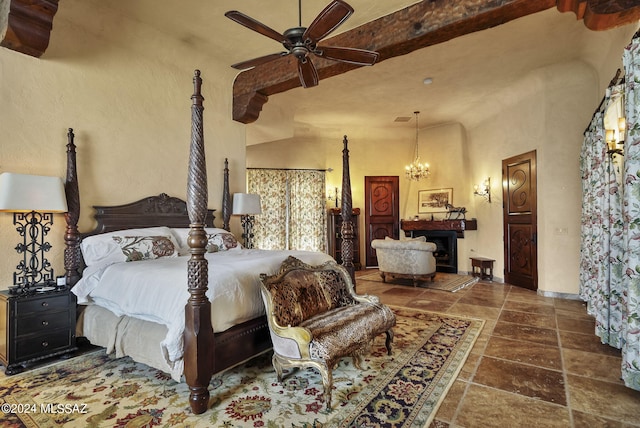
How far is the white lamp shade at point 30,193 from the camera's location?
2727mm

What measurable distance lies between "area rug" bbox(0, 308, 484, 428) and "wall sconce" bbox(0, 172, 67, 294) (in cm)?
87

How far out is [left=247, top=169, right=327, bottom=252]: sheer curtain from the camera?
806cm

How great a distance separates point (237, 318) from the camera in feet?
8.25

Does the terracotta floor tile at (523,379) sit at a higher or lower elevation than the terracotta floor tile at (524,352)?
higher

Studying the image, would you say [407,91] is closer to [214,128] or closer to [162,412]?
[214,128]

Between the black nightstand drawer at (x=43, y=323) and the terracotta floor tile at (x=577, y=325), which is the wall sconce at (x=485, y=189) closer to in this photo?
the terracotta floor tile at (x=577, y=325)

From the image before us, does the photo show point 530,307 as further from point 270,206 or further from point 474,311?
point 270,206

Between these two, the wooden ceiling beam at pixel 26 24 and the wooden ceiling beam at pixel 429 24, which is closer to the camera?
the wooden ceiling beam at pixel 429 24

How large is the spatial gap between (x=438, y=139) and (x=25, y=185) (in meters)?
7.87

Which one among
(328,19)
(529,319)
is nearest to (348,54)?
(328,19)

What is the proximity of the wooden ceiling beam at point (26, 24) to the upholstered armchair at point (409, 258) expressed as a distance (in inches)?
220

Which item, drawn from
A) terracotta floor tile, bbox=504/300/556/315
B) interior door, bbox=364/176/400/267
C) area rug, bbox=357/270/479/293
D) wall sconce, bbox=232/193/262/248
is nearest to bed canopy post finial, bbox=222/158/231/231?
wall sconce, bbox=232/193/262/248

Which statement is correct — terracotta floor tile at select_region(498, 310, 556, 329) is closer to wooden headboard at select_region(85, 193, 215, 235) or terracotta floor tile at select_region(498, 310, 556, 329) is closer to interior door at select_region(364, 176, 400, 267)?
wooden headboard at select_region(85, 193, 215, 235)

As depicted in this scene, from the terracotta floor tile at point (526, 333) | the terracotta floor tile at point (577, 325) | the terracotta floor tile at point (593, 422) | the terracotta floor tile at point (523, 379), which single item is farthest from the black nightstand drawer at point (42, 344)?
the terracotta floor tile at point (577, 325)
